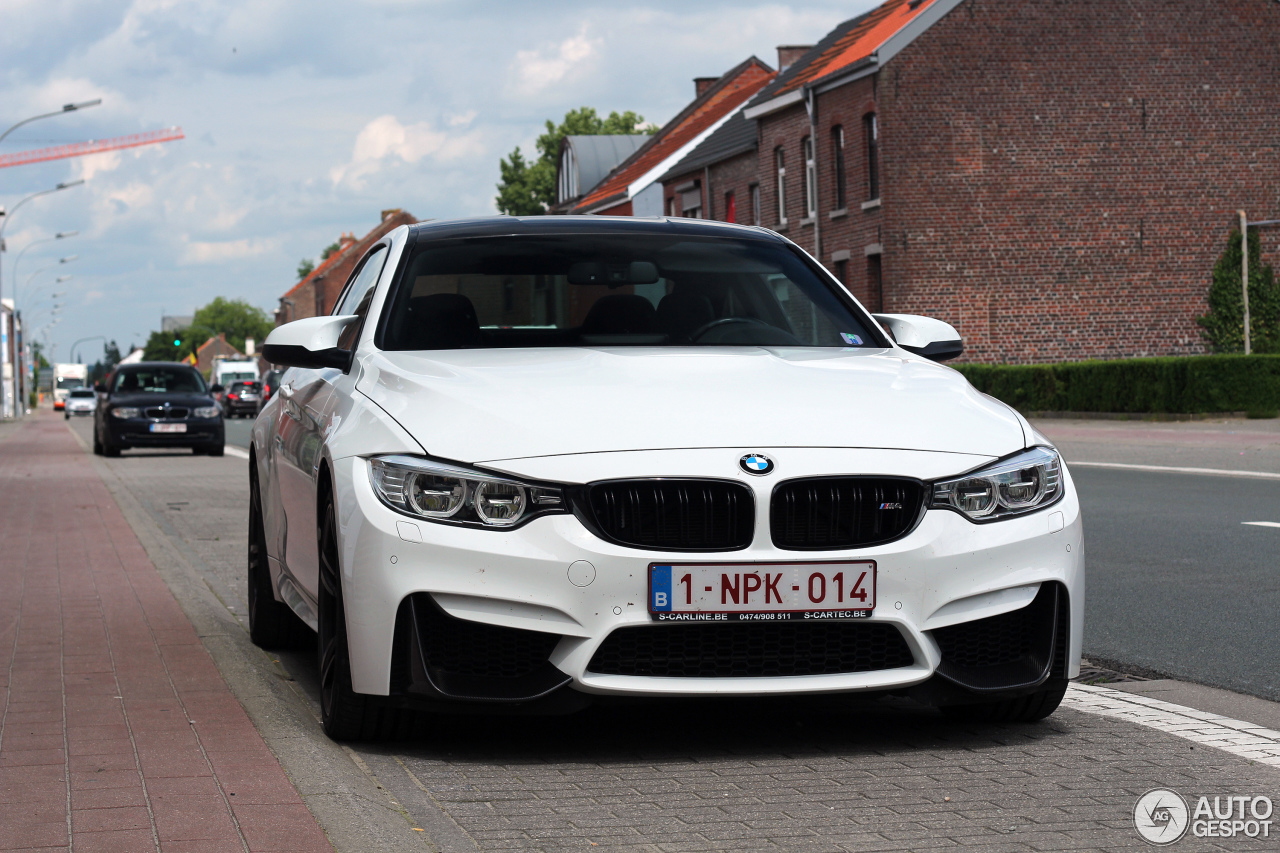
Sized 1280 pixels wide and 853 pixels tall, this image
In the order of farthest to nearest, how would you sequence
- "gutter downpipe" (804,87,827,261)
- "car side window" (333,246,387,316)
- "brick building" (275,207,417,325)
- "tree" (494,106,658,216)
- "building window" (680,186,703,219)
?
"brick building" (275,207,417,325) < "tree" (494,106,658,216) < "building window" (680,186,703,219) < "gutter downpipe" (804,87,827,261) < "car side window" (333,246,387,316)

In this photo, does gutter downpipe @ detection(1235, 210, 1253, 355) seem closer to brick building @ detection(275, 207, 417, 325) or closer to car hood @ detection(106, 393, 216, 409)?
car hood @ detection(106, 393, 216, 409)

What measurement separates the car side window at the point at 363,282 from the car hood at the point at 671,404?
105cm

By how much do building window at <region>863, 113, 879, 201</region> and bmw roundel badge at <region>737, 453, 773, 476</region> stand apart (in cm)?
3341

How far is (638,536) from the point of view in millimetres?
4359

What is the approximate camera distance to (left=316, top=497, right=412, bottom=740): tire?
4.69m

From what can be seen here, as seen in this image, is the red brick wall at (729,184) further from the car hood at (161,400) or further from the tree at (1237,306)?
the car hood at (161,400)

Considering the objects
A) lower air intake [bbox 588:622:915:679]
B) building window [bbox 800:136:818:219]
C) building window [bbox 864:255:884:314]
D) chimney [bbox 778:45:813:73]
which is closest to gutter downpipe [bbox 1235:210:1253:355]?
building window [bbox 864:255:884:314]

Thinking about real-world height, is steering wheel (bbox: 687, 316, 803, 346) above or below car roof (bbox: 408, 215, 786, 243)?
below

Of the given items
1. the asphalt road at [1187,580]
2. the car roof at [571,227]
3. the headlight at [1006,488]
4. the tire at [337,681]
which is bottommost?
the asphalt road at [1187,580]

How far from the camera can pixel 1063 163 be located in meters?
36.7

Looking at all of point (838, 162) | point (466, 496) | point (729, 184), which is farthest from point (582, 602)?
point (729, 184)

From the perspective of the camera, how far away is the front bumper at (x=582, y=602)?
4328 millimetres

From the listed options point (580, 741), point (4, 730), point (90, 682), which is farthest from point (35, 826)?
point (90, 682)

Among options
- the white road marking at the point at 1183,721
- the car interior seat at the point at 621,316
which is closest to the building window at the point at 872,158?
the car interior seat at the point at 621,316
